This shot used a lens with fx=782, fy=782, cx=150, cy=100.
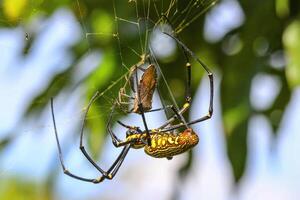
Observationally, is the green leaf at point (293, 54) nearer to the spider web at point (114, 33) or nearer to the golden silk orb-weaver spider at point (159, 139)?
the spider web at point (114, 33)

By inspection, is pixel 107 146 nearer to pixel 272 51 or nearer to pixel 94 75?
pixel 94 75

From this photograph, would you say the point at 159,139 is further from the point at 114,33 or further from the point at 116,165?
the point at 114,33

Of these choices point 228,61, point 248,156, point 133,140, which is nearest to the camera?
point 133,140

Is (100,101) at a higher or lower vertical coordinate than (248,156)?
higher

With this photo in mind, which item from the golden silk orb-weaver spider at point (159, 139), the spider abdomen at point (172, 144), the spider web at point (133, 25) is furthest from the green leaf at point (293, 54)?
the spider abdomen at point (172, 144)

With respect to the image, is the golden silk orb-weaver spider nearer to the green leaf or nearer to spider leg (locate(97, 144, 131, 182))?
spider leg (locate(97, 144, 131, 182))

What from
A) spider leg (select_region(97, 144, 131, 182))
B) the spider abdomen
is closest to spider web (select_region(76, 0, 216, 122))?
spider leg (select_region(97, 144, 131, 182))

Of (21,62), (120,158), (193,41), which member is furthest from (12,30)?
(193,41)

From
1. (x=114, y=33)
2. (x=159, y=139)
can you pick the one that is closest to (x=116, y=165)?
(x=159, y=139)
